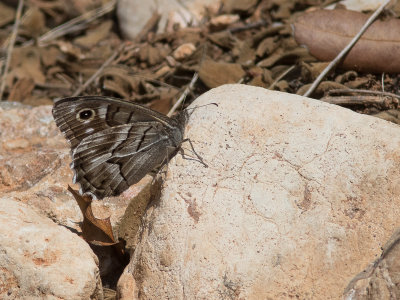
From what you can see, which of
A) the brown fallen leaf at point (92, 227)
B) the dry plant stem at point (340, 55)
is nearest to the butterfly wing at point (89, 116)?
the brown fallen leaf at point (92, 227)

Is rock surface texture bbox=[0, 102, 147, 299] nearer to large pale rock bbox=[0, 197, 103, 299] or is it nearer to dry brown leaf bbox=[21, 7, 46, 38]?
large pale rock bbox=[0, 197, 103, 299]

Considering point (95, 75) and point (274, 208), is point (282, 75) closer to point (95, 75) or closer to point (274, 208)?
point (274, 208)

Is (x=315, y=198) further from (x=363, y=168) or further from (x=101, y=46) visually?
(x=101, y=46)

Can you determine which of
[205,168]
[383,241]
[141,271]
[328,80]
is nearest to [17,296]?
[141,271]

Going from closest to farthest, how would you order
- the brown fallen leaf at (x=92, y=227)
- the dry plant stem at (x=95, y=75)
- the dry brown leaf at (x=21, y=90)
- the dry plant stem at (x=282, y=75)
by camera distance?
1. the brown fallen leaf at (x=92, y=227)
2. the dry plant stem at (x=282, y=75)
3. the dry plant stem at (x=95, y=75)
4. the dry brown leaf at (x=21, y=90)

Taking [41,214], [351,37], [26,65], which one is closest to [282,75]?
[351,37]

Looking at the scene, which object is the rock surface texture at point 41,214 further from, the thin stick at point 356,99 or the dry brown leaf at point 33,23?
the dry brown leaf at point 33,23
